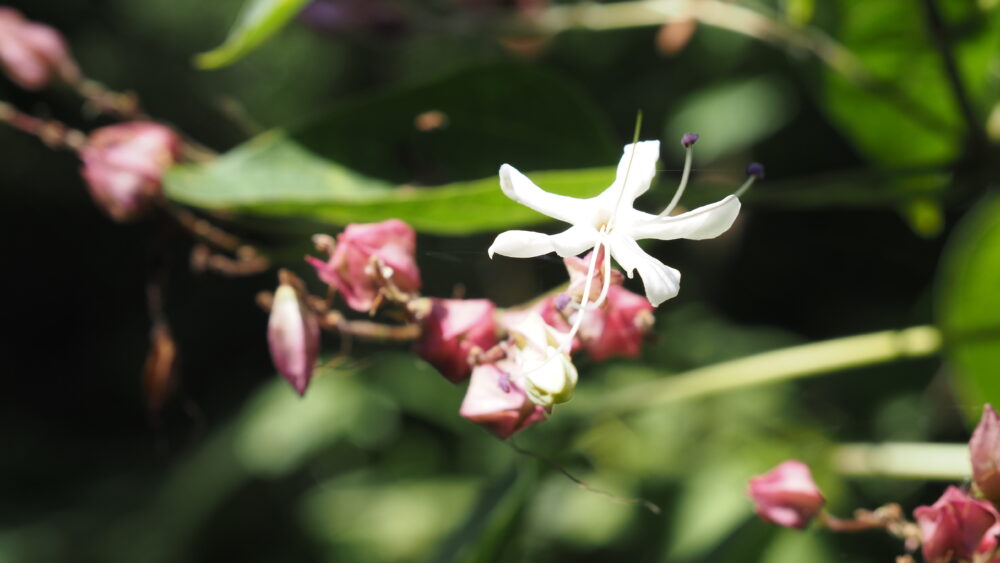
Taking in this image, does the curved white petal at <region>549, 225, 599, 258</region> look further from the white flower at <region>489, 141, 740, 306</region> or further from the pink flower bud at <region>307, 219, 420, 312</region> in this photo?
the pink flower bud at <region>307, 219, 420, 312</region>

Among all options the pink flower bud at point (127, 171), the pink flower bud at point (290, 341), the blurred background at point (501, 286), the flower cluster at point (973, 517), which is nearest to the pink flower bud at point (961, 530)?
the flower cluster at point (973, 517)

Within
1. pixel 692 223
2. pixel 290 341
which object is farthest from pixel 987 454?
pixel 290 341

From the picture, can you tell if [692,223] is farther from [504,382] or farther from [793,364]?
[793,364]

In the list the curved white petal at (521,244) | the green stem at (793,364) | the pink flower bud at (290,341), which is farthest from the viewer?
the green stem at (793,364)

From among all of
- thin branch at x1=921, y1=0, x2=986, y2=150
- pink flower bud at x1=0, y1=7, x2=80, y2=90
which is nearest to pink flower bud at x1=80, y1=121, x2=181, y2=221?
pink flower bud at x1=0, y1=7, x2=80, y2=90

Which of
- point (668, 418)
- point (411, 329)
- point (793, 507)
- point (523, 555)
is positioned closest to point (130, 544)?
point (523, 555)

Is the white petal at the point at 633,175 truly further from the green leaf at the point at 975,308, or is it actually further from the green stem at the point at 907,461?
the green leaf at the point at 975,308

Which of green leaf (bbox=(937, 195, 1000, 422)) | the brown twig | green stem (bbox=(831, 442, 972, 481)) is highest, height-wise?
green leaf (bbox=(937, 195, 1000, 422))
